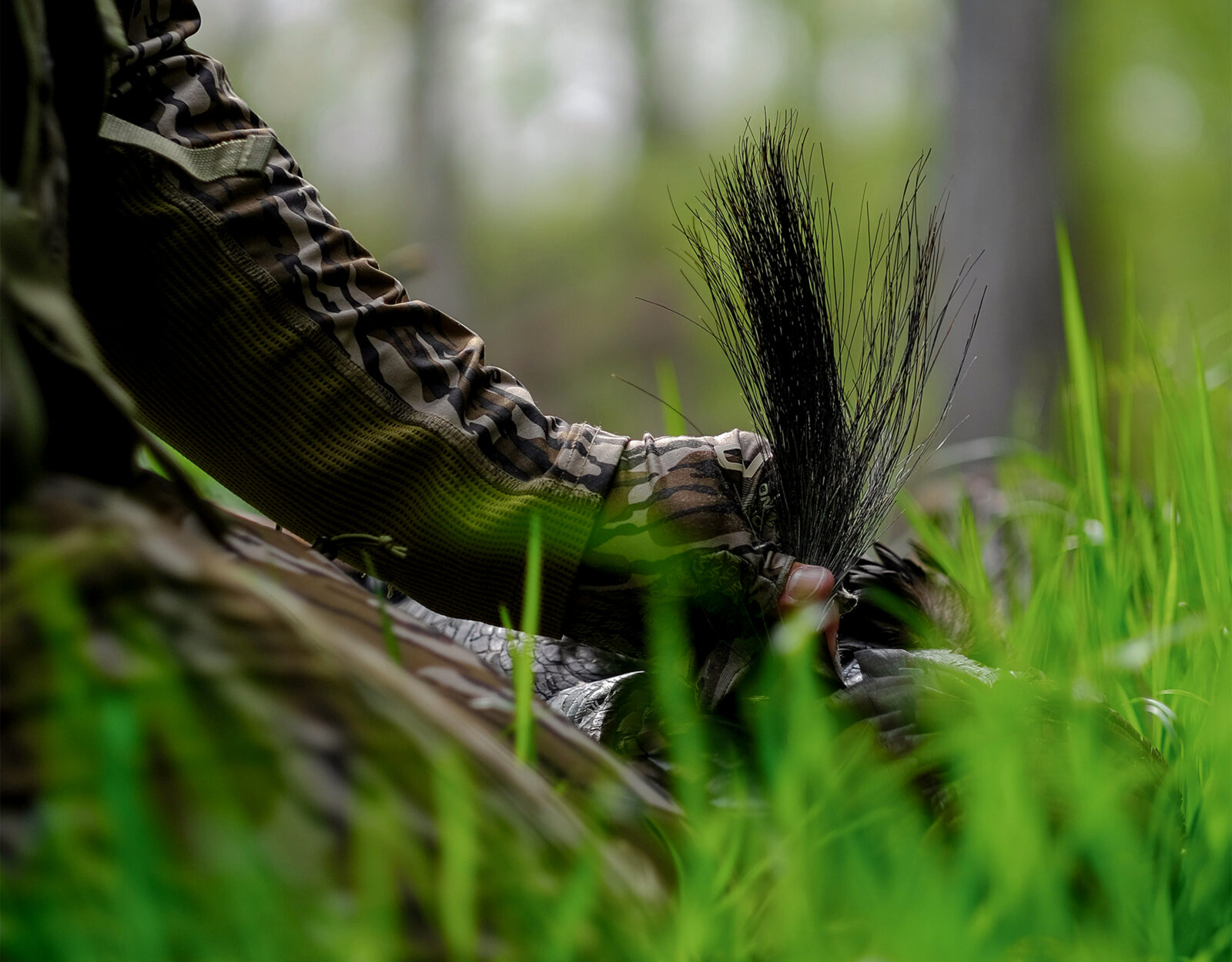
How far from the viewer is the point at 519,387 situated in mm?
870

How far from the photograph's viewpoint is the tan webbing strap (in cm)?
70

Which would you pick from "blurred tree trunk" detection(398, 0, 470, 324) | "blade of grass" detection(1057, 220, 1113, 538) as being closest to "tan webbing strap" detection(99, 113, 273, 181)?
"blade of grass" detection(1057, 220, 1113, 538)

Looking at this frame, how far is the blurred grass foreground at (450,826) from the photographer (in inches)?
14.7

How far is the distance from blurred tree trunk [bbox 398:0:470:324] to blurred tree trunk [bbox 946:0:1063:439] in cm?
531

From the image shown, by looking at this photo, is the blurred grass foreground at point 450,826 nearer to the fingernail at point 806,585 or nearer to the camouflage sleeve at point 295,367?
the fingernail at point 806,585

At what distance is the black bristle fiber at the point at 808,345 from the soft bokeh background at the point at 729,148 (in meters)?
0.53

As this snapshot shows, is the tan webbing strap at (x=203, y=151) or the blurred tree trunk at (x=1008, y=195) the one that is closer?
the tan webbing strap at (x=203, y=151)

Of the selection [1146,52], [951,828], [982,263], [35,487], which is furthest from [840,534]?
[1146,52]

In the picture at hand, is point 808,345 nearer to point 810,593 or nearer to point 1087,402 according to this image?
point 810,593

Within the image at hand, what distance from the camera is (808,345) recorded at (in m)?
0.90

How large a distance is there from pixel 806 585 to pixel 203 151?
0.58 m

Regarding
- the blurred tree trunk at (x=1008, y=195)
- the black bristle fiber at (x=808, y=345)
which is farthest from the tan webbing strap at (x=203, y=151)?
the blurred tree trunk at (x=1008, y=195)

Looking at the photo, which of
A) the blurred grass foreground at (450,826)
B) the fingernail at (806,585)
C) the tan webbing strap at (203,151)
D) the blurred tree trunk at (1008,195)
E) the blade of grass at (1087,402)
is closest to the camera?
the blurred grass foreground at (450,826)

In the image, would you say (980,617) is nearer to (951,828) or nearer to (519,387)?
(951,828)
